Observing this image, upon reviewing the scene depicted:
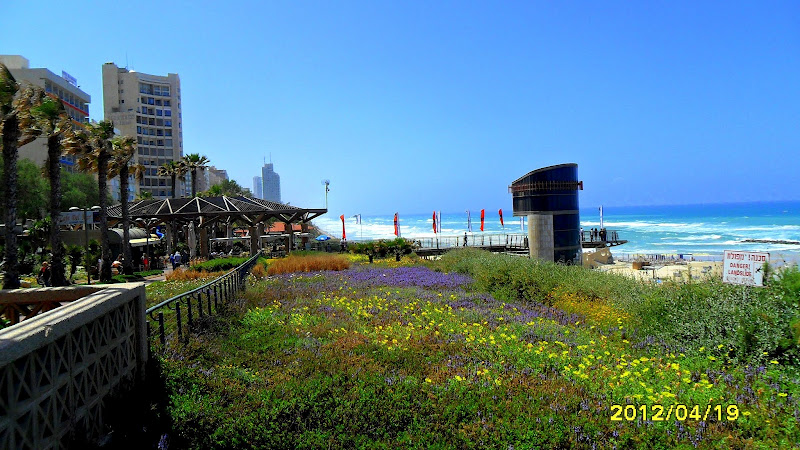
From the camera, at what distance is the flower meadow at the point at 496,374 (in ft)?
16.3

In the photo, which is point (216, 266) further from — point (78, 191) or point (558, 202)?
point (78, 191)

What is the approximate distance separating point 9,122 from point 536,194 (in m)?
23.3

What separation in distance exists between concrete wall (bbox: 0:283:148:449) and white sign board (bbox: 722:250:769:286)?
33.4ft

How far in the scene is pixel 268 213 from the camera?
2792 cm

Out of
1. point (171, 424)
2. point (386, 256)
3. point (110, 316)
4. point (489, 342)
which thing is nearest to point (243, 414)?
point (171, 424)

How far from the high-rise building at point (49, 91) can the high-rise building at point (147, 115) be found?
17.7m

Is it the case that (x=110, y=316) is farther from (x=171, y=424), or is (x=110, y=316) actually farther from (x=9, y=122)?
(x=9, y=122)

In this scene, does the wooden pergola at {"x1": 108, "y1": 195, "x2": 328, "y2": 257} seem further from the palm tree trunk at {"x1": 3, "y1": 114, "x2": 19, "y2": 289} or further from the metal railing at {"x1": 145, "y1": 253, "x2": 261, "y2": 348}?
the metal railing at {"x1": 145, "y1": 253, "x2": 261, "y2": 348}

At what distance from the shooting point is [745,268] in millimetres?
9883

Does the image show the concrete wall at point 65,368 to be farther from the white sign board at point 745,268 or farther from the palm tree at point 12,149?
the palm tree at point 12,149

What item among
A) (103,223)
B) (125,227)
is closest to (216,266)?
(103,223)
